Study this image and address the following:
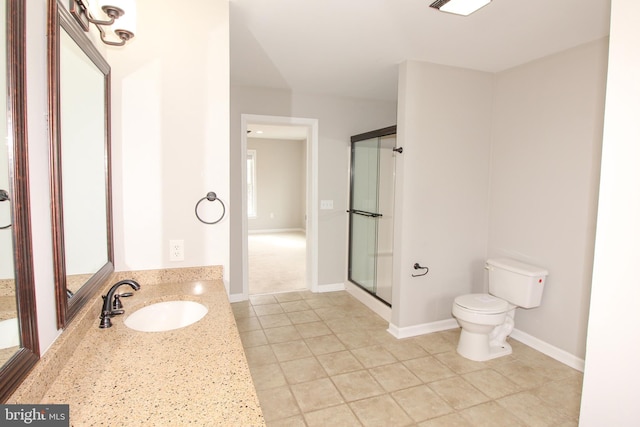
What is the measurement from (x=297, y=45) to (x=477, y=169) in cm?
200

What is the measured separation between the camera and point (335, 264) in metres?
4.48

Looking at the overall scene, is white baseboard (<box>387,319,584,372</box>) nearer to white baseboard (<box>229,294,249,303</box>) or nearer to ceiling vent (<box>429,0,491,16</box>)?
white baseboard (<box>229,294,249,303</box>)

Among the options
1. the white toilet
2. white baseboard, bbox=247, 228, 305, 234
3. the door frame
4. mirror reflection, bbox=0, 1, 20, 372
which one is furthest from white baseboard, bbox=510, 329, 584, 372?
white baseboard, bbox=247, 228, 305, 234

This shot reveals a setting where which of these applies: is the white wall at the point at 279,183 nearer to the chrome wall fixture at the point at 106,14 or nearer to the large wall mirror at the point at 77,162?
the large wall mirror at the point at 77,162

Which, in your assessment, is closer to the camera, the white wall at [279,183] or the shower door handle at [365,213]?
the shower door handle at [365,213]

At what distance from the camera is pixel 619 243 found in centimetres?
130

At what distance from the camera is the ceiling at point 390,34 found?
81.8 inches

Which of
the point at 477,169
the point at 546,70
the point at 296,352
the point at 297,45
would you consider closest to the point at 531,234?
the point at 477,169

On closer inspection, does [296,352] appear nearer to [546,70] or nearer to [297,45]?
[297,45]

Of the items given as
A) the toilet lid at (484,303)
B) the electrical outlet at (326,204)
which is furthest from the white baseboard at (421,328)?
the electrical outlet at (326,204)

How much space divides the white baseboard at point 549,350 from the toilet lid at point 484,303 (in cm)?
52

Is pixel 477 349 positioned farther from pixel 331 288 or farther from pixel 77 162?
pixel 77 162

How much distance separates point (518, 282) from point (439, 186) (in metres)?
1.02

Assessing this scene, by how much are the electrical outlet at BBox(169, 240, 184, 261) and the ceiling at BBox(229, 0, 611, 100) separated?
4.67 feet
